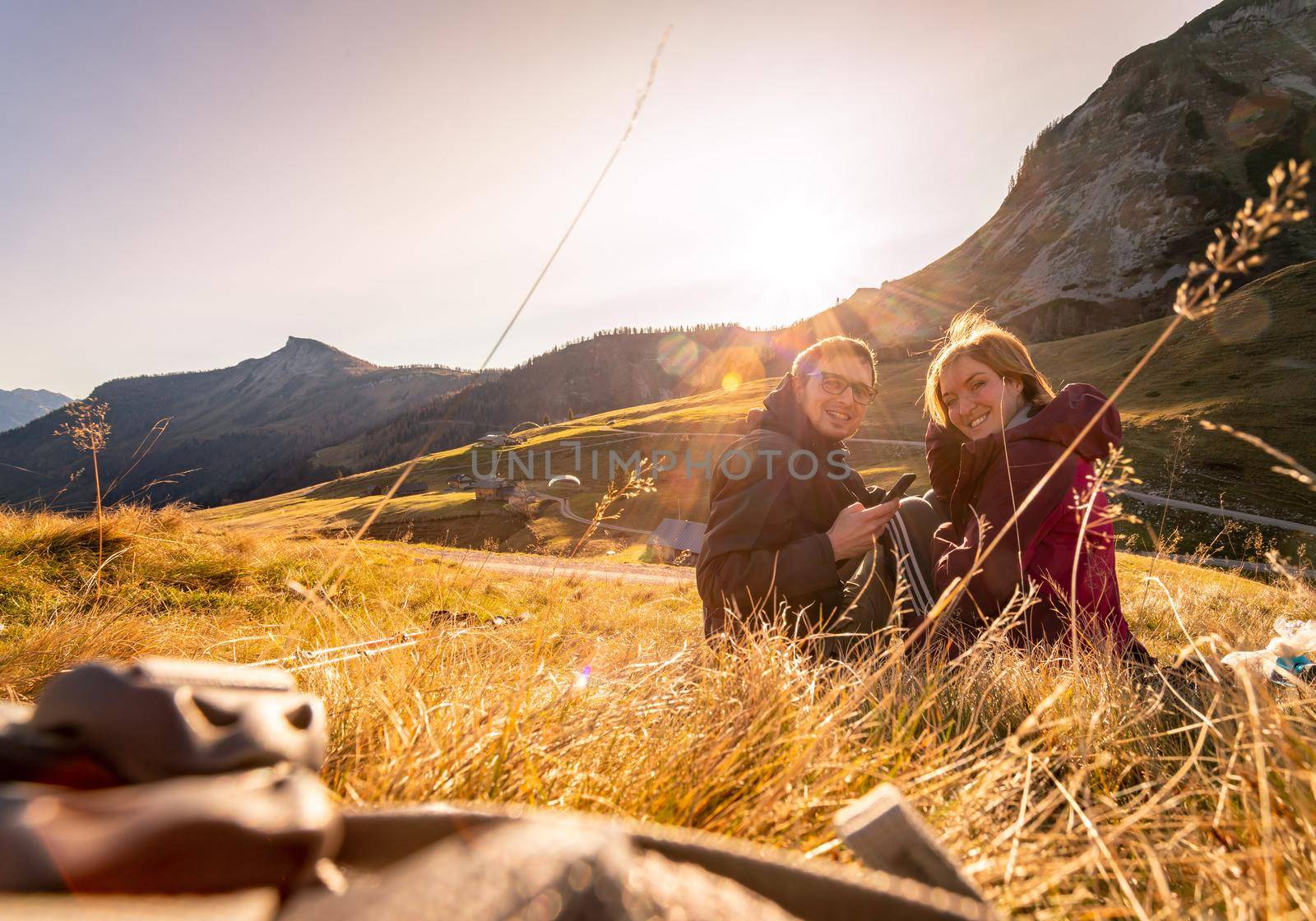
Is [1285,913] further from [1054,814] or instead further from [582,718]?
[582,718]

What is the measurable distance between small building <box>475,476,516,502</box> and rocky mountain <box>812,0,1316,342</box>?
266ft

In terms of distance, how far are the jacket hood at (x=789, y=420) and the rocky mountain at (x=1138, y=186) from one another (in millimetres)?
114154

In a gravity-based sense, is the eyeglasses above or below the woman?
above

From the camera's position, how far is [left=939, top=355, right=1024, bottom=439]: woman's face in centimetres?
468

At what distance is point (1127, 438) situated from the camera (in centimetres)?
→ 5103

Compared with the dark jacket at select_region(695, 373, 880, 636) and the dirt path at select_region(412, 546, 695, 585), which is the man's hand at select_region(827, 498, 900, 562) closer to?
the dark jacket at select_region(695, 373, 880, 636)

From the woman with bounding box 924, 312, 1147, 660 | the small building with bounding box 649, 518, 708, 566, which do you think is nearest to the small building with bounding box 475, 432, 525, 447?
the small building with bounding box 649, 518, 708, 566

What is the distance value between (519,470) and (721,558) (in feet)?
306

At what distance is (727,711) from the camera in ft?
6.12

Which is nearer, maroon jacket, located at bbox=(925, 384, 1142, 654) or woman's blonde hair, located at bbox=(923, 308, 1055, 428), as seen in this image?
maroon jacket, located at bbox=(925, 384, 1142, 654)

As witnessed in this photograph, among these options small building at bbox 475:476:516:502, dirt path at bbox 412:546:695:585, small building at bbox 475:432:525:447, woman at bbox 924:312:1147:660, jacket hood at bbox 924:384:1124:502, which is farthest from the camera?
small building at bbox 475:432:525:447

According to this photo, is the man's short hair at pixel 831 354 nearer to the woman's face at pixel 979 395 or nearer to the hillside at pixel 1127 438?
the woman's face at pixel 979 395

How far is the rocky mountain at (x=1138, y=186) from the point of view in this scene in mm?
118125

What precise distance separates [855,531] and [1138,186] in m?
176
